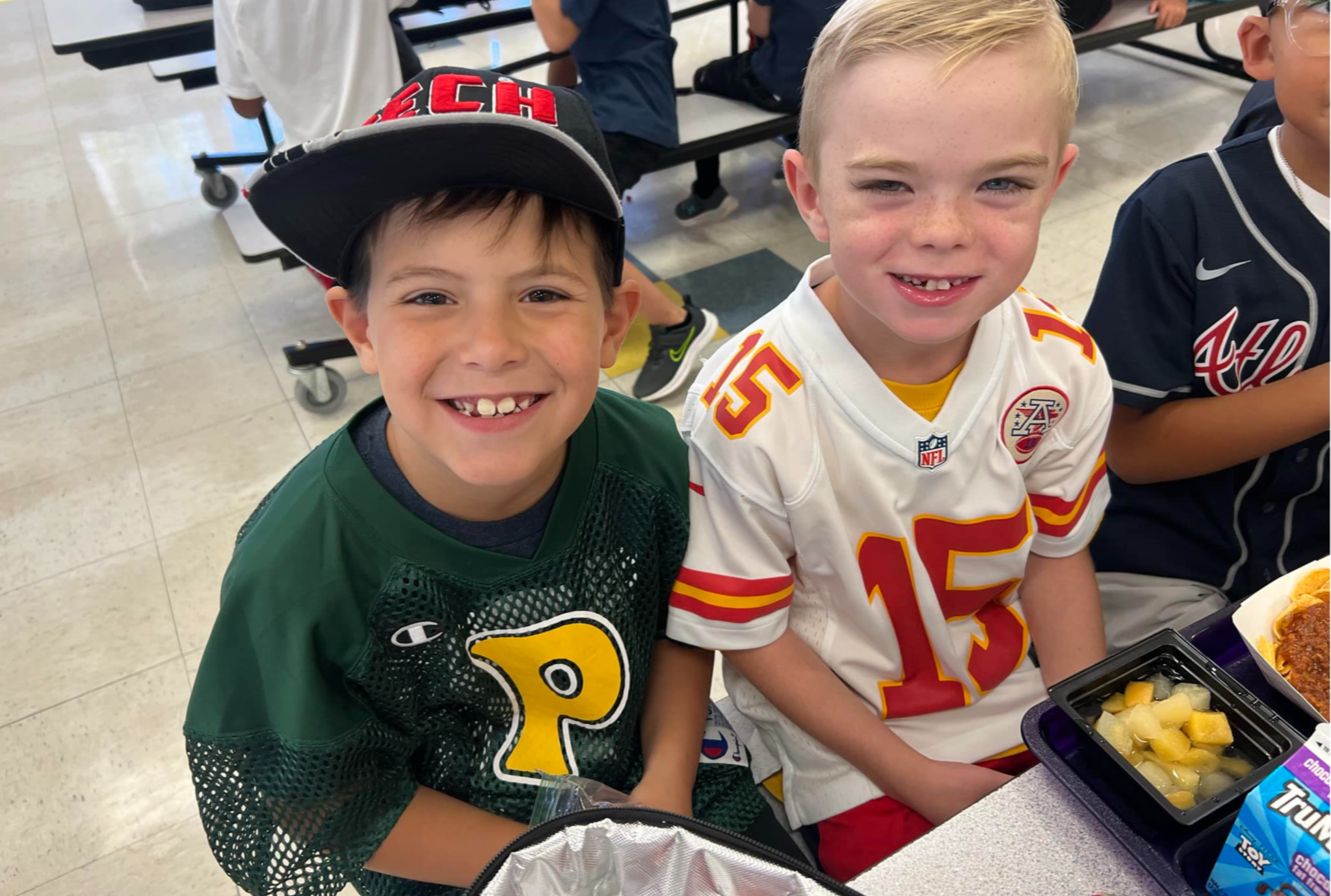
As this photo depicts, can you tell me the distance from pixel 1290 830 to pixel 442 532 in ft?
2.07

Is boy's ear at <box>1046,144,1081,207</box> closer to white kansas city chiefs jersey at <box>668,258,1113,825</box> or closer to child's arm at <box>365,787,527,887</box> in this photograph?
white kansas city chiefs jersey at <box>668,258,1113,825</box>

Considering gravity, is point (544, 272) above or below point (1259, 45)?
below

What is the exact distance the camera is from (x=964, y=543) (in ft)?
3.01

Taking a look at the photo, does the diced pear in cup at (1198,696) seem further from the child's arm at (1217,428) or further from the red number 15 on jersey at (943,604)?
the child's arm at (1217,428)

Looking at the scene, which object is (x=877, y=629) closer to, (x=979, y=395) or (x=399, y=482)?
(x=979, y=395)

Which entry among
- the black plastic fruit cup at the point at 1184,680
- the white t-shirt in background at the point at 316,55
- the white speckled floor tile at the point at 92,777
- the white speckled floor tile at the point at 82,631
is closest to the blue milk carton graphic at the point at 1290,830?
the black plastic fruit cup at the point at 1184,680

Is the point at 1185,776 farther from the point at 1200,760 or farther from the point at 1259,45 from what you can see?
the point at 1259,45

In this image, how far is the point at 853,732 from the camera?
0.90m

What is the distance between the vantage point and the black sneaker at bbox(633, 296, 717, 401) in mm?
2375

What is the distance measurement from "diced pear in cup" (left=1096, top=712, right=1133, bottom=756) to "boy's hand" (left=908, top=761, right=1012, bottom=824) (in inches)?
10.4

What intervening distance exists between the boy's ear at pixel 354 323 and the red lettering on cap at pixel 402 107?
0.52 ft

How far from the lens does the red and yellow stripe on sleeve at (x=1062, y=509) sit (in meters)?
0.96

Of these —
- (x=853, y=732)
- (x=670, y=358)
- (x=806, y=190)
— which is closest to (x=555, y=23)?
(x=670, y=358)

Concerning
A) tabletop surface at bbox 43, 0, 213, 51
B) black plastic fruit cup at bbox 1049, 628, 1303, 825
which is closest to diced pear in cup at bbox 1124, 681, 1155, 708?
black plastic fruit cup at bbox 1049, 628, 1303, 825
